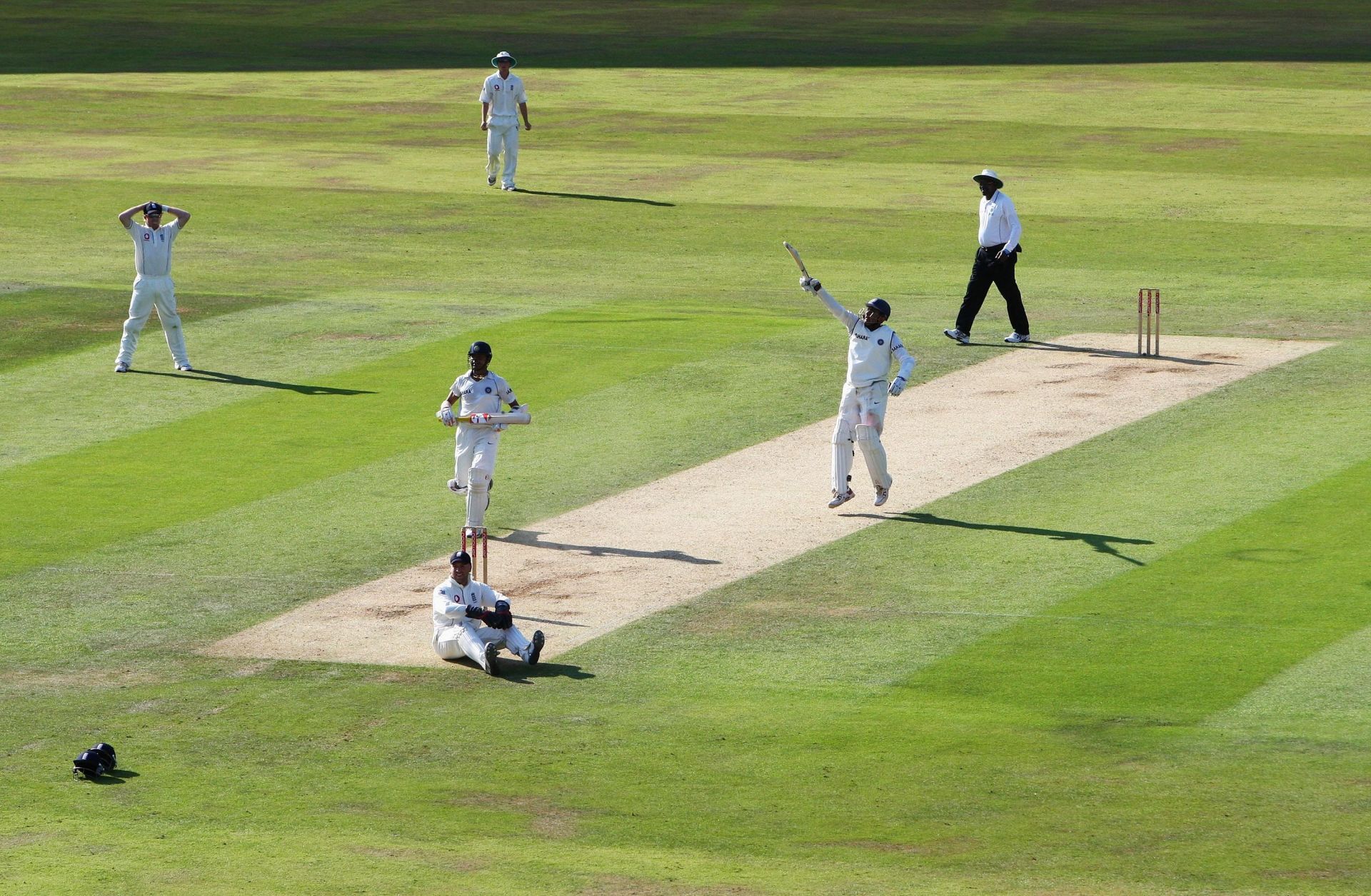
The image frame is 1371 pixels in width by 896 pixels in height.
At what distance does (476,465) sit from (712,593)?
259cm

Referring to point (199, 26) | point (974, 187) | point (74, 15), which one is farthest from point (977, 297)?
point (74, 15)

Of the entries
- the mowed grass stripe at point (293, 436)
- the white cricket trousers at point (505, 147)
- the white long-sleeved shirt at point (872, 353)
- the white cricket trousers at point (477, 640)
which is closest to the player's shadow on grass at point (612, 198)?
the white cricket trousers at point (505, 147)

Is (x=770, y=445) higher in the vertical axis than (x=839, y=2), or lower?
lower

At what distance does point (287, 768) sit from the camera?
44.6 ft

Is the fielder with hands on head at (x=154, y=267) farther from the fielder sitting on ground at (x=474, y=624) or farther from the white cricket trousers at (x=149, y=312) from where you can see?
the fielder sitting on ground at (x=474, y=624)

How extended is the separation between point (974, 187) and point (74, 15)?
38504mm

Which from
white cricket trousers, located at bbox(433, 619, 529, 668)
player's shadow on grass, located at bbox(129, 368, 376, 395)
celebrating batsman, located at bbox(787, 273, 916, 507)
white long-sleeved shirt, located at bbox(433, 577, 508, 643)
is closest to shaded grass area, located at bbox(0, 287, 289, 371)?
player's shadow on grass, located at bbox(129, 368, 376, 395)

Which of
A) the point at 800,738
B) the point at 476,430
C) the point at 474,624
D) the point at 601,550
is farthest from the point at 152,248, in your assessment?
the point at 800,738

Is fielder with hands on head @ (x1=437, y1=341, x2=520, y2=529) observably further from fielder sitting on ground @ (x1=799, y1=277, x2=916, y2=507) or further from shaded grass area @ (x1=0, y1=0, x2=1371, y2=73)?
shaded grass area @ (x1=0, y1=0, x2=1371, y2=73)

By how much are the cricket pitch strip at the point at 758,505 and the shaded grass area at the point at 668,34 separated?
105 ft

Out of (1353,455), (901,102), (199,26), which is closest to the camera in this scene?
(1353,455)

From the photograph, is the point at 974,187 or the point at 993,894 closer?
the point at 993,894

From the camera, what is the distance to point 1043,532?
18672 millimetres

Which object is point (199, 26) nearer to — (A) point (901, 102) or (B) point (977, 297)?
(A) point (901, 102)
